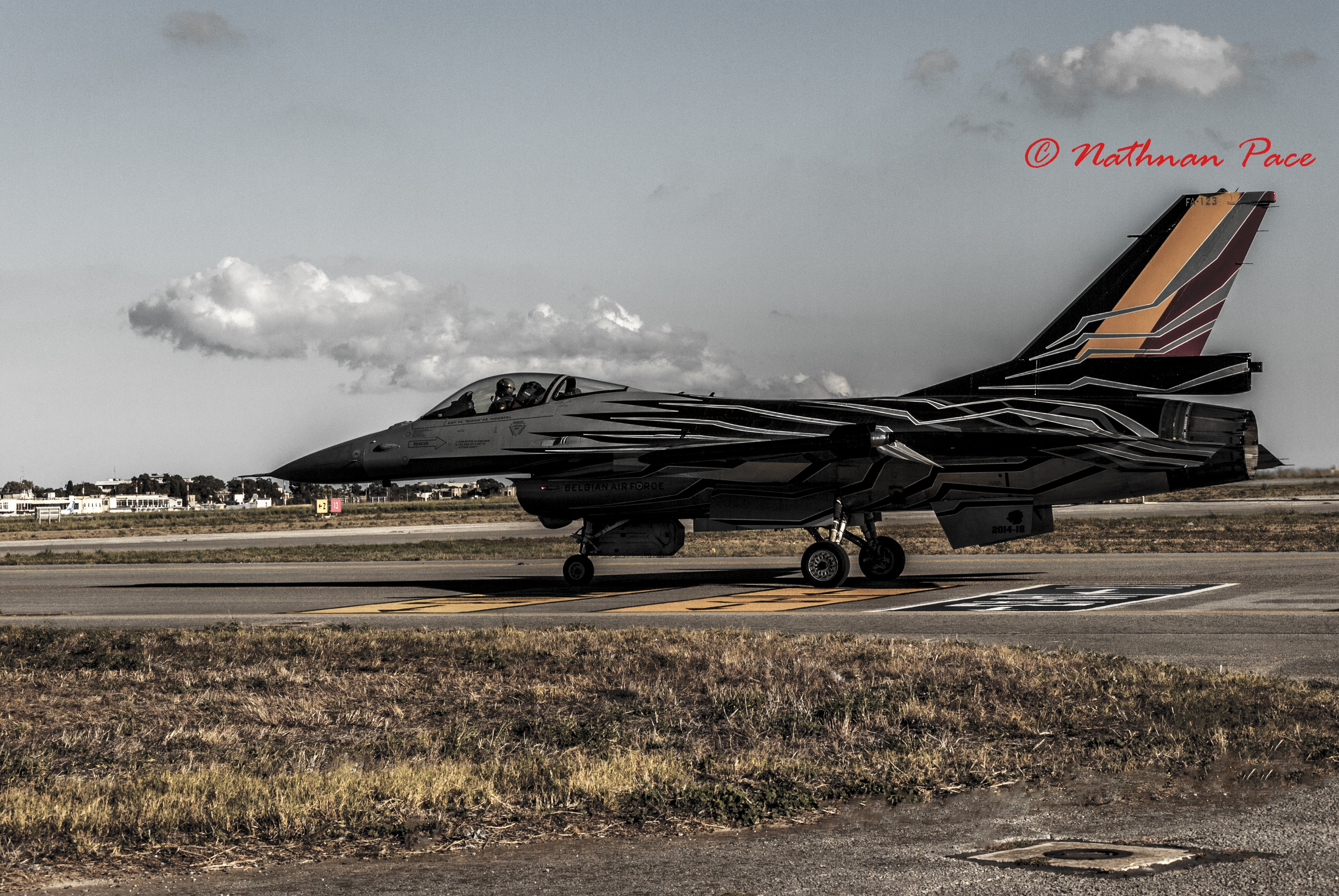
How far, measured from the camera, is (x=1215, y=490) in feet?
364

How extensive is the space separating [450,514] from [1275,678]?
9558cm

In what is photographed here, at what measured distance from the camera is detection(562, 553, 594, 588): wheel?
79.3 feet

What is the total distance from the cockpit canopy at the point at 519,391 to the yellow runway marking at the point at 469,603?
12.2 ft

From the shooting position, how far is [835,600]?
2034 centimetres

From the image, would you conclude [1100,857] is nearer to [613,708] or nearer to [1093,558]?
[613,708]

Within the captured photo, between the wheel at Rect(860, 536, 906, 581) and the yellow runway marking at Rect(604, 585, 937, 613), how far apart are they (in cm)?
102

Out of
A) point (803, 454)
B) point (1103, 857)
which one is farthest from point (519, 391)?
point (1103, 857)

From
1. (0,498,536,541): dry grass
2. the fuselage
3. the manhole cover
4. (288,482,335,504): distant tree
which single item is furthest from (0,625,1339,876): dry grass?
(0,498,536,541): dry grass

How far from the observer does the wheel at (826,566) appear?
22328mm

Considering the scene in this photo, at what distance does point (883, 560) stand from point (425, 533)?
4211 centimetres

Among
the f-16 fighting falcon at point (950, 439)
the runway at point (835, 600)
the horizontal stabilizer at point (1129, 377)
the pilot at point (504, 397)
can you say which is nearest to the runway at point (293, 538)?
the runway at point (835, 600)

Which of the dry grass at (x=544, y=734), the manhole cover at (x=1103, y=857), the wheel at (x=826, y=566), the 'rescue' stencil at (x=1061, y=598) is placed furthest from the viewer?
the wheel at (x=826, y=566)

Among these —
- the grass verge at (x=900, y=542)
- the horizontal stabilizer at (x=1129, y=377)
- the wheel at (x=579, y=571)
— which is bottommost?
the grass verge at (x=900, y=542)

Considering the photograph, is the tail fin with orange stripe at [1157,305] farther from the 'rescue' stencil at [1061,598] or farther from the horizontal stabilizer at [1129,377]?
the 'rescue' stencil at [1061,598]
